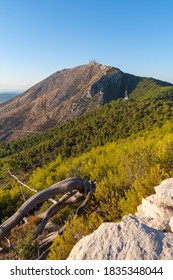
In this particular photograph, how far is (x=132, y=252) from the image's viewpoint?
5.51m

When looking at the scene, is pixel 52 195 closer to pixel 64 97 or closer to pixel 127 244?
pixel 127 244

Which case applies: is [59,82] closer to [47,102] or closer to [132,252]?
[47,102]

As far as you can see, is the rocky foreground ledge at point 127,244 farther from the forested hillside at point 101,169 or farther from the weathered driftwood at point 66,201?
the weathered driftwood at point 66,201

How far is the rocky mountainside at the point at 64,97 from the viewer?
134m

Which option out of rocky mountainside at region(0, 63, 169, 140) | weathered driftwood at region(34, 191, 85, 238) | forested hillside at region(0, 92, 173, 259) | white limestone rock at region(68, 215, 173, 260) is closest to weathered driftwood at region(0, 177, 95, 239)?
weathered driftwood at region(34, 191, 85, 238)

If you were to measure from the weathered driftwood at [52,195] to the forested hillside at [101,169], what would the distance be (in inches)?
20.0

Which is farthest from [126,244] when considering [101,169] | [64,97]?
[64,97]

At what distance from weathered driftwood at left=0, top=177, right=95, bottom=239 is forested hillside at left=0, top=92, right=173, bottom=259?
51 centimetres

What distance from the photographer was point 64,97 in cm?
15288

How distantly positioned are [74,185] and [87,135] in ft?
187

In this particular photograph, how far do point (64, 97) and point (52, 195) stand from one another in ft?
476

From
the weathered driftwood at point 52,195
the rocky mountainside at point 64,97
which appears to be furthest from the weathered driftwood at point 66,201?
the rocky mountainside at point 64,97

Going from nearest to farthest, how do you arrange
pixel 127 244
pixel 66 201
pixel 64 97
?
1. pixel 127 244
2. pixel 66 201
3. pixel 64 97

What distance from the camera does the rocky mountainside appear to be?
13412 cm
